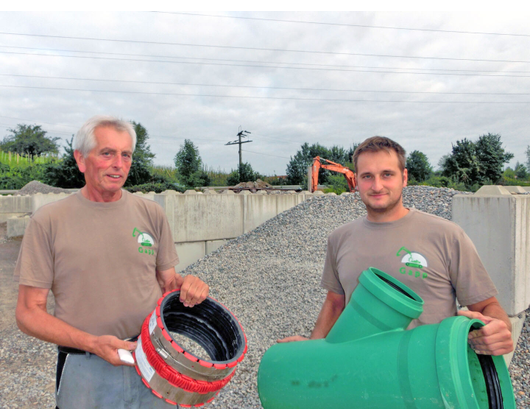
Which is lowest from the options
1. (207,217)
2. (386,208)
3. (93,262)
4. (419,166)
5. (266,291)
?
(266,291)

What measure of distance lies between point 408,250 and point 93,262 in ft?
4.44

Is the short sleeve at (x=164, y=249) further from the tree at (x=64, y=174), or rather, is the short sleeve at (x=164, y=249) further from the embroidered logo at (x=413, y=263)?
the tree at (x=64, y=174)

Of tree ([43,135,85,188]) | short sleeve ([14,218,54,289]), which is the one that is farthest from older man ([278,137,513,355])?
tree ([43,135,85,188])

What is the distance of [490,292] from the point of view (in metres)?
1.51

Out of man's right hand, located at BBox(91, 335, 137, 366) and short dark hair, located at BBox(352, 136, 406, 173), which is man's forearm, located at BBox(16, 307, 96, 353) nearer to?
man's right hand, located at BBox(91, 335, 137, 366)

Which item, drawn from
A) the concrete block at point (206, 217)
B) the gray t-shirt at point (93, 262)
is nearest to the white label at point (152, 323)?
the gray t-shirt at point (93, 262)

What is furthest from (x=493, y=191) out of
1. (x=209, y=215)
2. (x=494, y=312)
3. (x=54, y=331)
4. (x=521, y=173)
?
(x=521, y=173)

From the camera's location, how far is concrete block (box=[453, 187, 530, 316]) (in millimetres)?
3338

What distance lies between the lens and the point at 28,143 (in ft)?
123

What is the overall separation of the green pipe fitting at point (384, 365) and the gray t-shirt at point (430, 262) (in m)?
0.18

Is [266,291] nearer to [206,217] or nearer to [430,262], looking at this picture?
[206,217]

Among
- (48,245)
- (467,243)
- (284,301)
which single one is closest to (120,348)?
(48,245)

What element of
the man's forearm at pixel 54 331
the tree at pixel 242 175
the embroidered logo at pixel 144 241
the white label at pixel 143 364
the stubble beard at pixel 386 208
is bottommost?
the white label at pixel 143 364

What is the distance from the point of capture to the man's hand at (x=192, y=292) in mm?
1549
